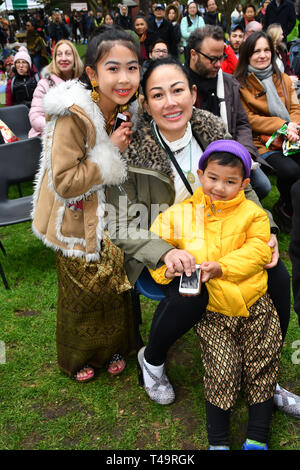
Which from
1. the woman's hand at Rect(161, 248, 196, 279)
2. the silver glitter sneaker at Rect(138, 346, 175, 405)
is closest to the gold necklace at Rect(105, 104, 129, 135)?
the woman's hand at Rect(161, 248, 196, 279)

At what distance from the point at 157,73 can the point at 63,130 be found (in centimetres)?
56

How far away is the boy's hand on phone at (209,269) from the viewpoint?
193cm

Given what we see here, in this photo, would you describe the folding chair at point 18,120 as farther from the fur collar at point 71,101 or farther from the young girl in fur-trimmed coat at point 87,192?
the fur collar at point 71,101

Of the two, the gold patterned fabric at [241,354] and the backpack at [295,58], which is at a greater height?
the backpack at [295,58]

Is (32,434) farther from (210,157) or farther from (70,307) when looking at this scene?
(210,157)

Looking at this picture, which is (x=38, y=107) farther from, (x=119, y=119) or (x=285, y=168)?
(x=119, y=119)

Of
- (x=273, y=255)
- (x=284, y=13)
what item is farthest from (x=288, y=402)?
(x=284, y=13)

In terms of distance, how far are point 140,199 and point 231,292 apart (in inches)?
26.2

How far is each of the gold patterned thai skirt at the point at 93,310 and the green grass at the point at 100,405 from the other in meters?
0.17

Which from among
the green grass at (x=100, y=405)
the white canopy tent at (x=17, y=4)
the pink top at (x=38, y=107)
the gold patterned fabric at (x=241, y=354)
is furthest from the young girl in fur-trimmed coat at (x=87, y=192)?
the white canopy tent at (x=17, y=4)

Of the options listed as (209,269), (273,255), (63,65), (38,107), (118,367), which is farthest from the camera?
(38,107)

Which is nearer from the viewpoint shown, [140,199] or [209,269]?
[209,269]

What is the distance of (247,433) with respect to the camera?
1.97 meters

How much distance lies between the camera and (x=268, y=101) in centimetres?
392
